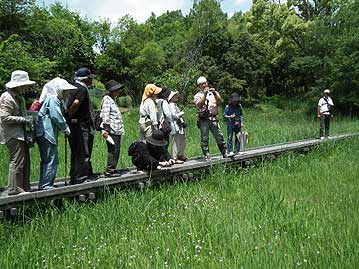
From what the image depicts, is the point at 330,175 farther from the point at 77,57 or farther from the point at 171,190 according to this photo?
the point at 77,57

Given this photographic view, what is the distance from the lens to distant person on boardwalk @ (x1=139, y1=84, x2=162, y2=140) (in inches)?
270

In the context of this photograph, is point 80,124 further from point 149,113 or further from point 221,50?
point 221,50

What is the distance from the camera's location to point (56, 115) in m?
5.58

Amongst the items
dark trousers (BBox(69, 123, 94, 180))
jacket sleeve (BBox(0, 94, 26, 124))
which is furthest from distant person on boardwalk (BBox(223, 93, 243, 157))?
jacket sleeve (BBox(0, 94, 26, 124))

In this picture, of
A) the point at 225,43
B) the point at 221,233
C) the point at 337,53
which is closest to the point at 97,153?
the point at 221,233

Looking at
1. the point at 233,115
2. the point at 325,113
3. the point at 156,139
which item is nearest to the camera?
the point at 156,139

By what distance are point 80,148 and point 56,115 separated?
2.29ft

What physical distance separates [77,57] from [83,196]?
31.1 metres

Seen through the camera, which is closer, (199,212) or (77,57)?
(199,212)

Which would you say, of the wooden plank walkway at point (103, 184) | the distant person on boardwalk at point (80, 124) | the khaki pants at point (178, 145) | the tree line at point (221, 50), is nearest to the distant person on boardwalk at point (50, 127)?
the distant person on boardwalk at point (80, 124)

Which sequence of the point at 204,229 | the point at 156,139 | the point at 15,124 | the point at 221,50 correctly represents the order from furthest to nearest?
the point at 221,50 < the point at 156,139 < the point at 15,124 < the point at 204,229

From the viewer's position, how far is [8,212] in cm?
507

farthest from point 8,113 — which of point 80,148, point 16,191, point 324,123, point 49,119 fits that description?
point 324,123

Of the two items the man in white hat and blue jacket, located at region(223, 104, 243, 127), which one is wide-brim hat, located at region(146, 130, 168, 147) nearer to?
the man in white hat
